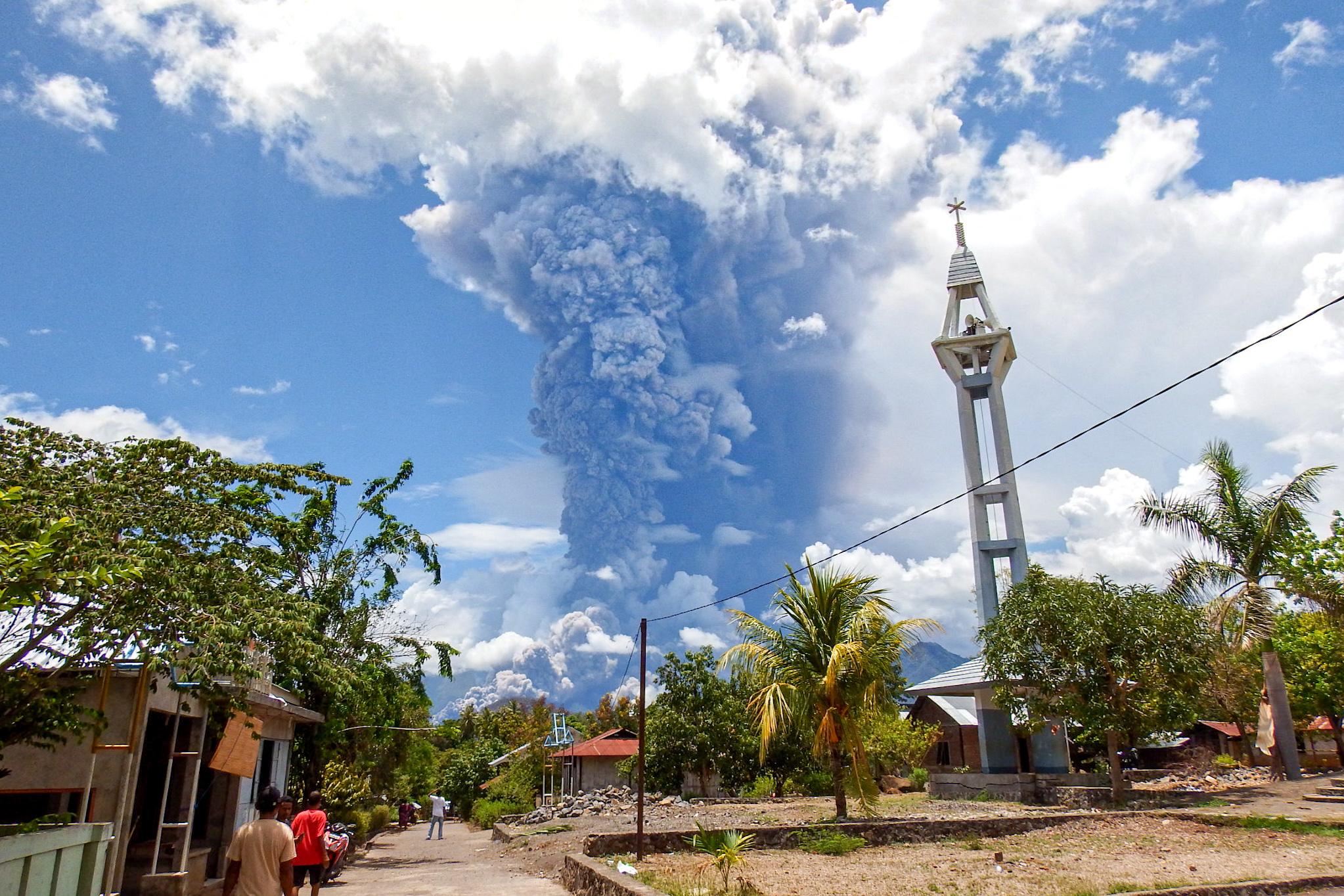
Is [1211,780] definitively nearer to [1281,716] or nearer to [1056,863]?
[1281,716]

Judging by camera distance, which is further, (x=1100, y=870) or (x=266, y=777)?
(x=266, y=777)

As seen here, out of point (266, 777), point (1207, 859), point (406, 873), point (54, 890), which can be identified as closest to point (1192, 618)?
point (1207, 859)

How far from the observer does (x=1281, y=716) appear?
73.3 feet

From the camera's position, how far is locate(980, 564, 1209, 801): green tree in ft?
69.9

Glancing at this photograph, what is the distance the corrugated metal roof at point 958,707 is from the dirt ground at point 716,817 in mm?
11745

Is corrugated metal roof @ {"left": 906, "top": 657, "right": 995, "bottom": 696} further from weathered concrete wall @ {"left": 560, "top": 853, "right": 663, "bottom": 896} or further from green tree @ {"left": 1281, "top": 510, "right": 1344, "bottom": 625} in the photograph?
weathered concrete wall @ {"left": 560, "top": 853, "right": 663, "bottom": 896}

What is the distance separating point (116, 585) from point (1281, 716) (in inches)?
1071

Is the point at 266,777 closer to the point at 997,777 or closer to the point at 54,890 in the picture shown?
the point at 54,890

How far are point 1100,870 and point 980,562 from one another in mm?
20788

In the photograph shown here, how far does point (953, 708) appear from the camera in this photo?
4188cm

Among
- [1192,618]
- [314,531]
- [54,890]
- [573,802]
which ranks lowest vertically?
[573,802]

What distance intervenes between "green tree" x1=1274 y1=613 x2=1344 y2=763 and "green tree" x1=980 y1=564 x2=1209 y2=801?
8.22 meters

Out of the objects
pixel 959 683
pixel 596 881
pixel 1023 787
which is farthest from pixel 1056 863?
pixel 959 683

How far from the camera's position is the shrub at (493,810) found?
119ft
